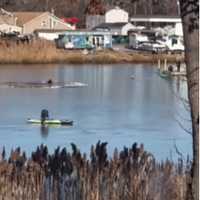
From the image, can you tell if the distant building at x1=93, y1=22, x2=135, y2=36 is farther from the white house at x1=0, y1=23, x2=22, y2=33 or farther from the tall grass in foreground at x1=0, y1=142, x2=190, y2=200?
the tall grass in foreground at x1=0, y1=142, x2=190, y2=200

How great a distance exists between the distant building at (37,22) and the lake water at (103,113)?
32424mm

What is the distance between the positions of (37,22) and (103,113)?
49990 mm

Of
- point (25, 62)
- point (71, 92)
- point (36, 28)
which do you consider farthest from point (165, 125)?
point (36, 28)

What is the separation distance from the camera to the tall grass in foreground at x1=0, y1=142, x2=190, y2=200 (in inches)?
243

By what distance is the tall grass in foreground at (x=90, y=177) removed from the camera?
617 centimetres

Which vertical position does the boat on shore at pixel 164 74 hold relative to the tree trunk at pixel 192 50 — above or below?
below

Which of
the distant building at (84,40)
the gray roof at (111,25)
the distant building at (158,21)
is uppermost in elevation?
the distant building at (158,21)

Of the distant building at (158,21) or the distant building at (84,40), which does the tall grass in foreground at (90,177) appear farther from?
the distant building at (158,21)

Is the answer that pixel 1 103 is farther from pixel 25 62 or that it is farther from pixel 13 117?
pixel 25 62

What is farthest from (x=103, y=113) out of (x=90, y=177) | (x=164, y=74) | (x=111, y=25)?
(x=111, y=25)

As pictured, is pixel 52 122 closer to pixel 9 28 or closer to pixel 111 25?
pixel 9 28

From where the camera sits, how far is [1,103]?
2253 cm

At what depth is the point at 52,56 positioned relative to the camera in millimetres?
47594

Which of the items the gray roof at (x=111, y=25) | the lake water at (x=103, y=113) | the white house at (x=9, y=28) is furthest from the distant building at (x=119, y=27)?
the lake water at (x=103, y=113)
